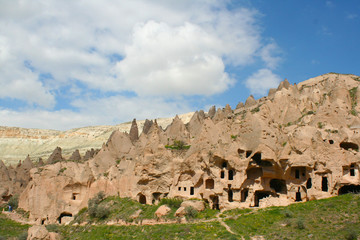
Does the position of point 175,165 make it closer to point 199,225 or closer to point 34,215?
point 199,225

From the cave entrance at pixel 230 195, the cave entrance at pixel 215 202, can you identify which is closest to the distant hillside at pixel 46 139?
the cave entrance at pixel 215 202

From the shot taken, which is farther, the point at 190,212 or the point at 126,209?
the point at 126,209

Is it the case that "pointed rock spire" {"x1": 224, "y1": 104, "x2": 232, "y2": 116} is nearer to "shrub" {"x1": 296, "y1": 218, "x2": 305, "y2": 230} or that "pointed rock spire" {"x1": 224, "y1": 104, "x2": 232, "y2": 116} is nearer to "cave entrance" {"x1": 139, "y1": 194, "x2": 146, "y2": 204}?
"cave entrance" {"x1": 139, "y1": 194, "x2": 146, "y2": 204}

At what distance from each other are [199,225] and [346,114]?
22.1 metres

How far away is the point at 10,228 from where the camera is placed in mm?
49469

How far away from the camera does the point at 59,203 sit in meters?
50.4

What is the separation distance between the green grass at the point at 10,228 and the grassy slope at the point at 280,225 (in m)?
13.8

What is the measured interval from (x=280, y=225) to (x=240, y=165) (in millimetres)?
8197

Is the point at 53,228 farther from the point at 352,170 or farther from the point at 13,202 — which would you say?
the point at 352,170

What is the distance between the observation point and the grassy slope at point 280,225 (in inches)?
1200

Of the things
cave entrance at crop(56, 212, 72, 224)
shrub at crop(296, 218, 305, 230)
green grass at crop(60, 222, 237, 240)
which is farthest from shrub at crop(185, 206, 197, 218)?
cave entrance at crop(56, 212, 72, 224)

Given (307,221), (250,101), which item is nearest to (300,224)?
(307,221)

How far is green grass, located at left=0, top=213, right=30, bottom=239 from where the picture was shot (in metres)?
46.5

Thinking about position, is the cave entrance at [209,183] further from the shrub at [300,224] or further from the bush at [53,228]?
the bush at [53,228]
